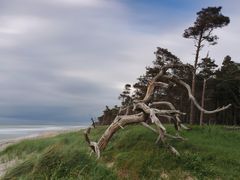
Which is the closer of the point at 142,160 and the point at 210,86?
the point at 142,160

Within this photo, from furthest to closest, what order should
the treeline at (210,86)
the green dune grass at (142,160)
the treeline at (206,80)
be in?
the treeline at (210,86)
the treeline at (206,80)
the green dune grass at (142,160)

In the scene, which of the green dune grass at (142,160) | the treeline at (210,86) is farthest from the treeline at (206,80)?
the green dune grass at (142,160)

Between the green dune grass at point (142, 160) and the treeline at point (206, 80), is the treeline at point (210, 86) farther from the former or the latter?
the green dune grass at point (142, 160)

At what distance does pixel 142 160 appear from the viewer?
53.9 ft

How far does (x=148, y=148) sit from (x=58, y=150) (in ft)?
26.7

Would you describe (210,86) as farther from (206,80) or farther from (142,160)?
(142,160)

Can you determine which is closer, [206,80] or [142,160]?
[142,160]

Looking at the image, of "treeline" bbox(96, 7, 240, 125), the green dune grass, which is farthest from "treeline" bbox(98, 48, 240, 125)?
the green dune grass

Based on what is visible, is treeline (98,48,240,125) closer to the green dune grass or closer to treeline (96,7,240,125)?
treeline (96,7,240,125)

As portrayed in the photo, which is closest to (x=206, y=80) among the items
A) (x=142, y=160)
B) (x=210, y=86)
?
(x=210, y=86)

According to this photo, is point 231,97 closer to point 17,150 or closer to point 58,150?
point 17,150

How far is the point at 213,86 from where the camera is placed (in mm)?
48844

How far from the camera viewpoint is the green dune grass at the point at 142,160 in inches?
399

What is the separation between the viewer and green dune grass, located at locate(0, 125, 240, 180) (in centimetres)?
1014
